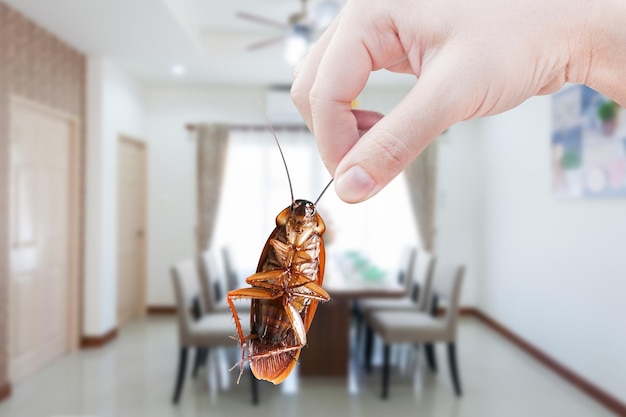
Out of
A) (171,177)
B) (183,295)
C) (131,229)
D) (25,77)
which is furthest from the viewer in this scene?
(171,177)

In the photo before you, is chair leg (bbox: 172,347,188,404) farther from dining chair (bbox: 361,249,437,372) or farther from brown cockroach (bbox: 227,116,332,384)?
brown cockroach (bbox: 227,116,332,384)

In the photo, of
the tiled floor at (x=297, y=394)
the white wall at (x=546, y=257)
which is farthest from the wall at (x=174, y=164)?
the tiled floor at (x=297, y=394)

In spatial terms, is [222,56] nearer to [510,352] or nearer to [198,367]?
[198,367]

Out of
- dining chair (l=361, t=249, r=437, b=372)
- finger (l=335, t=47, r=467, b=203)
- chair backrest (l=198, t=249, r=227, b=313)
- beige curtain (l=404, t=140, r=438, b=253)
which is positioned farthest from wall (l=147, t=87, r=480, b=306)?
finger (l=335, t=47, r=467, b=203)

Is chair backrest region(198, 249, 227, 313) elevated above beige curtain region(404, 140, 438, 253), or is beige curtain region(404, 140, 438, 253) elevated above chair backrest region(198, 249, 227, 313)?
beige curtain region(404, 140, 438, 253)

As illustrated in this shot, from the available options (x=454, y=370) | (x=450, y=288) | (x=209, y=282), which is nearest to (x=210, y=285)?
(x=209, y=282)

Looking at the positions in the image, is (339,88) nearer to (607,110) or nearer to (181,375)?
(181,375)
